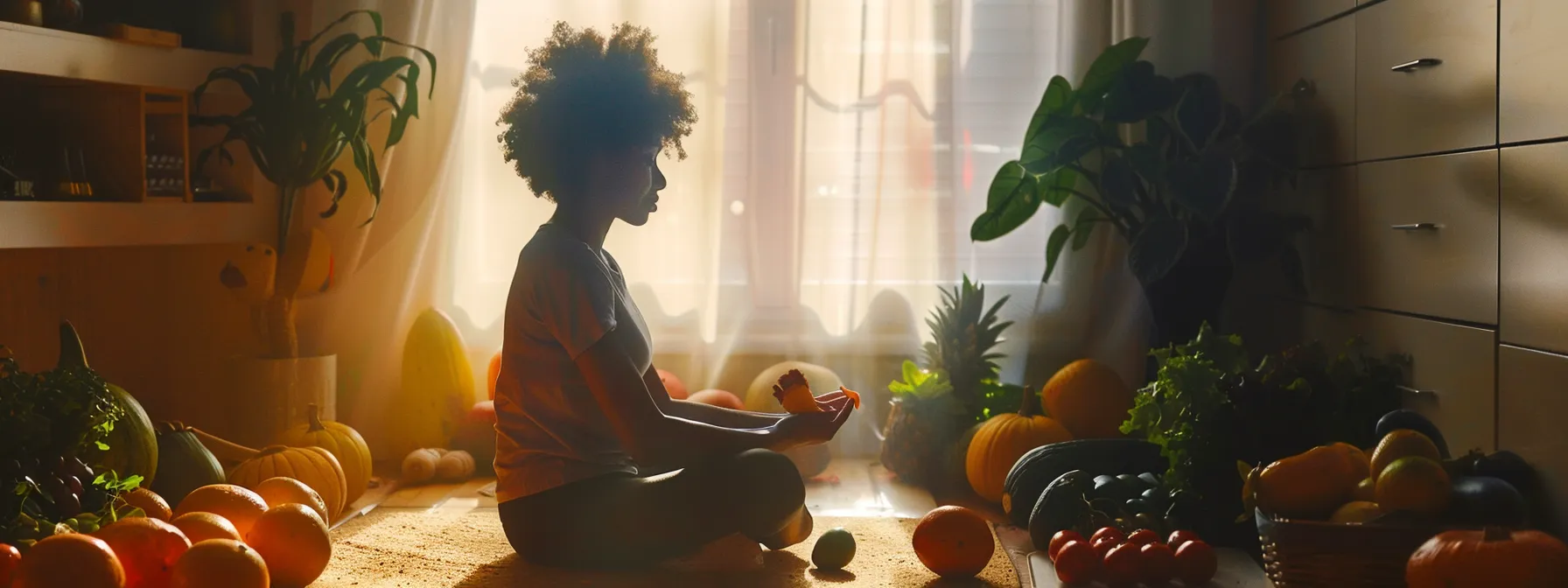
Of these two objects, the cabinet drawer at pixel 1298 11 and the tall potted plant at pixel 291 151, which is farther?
the tall potted plant at pixel 291 151

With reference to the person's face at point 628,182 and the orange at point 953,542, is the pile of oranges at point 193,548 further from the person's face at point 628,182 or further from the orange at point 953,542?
the orange at point 953,542

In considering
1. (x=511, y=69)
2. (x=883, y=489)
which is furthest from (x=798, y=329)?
(x=511, y=69)

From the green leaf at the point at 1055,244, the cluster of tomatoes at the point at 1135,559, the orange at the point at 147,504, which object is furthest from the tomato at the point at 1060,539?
the orange at the point at 147,504

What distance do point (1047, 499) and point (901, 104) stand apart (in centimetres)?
152

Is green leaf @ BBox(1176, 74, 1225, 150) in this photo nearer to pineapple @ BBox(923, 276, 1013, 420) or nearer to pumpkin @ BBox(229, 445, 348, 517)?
pineapple @ BBox(923, 276, 1013, 420)

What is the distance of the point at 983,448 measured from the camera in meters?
3.17

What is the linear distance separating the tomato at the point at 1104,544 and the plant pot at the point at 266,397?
2123mm

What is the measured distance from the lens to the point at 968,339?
3436 mm

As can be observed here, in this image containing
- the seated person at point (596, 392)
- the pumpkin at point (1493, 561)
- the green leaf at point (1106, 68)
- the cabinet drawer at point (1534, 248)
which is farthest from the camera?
the green leaf at point (1106, 68)

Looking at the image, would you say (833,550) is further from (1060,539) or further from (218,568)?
(218,568)

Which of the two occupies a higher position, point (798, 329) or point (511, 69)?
point (511, 69)

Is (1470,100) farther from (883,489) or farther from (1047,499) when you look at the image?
(883,489)

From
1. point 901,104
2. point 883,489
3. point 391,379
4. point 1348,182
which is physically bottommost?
point 883,489

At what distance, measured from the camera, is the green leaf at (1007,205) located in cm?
347
